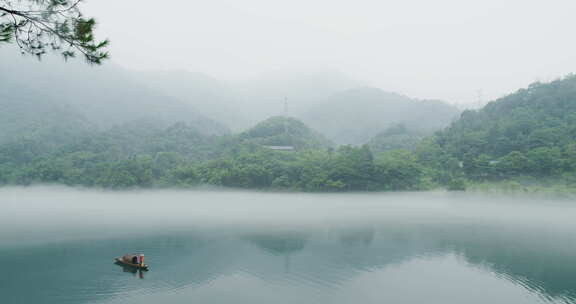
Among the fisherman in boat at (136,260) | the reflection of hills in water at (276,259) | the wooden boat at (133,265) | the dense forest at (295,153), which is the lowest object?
the reflection of hills in water at (276,259)

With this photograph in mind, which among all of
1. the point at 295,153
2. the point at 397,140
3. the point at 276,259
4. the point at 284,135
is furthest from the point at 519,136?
the point at 276,259

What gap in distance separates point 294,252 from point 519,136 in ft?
104

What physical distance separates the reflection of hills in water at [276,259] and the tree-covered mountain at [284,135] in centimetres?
3752

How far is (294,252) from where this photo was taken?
16.2m

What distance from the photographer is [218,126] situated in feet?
258

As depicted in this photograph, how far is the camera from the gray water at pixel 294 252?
11.3m

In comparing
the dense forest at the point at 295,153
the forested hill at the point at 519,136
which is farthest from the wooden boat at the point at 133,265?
the forested hill at the point at 519,136

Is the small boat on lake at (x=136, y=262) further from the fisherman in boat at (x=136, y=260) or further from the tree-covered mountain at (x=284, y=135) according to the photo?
the tree-covered mountain at (x=284, y=135)

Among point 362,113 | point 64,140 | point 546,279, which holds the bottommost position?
point 546,279

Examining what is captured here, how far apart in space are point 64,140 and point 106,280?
51.1 metres

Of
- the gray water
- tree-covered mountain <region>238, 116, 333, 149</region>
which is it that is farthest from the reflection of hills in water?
tree-covered mountain <region>238, 116, 333, 149</region>

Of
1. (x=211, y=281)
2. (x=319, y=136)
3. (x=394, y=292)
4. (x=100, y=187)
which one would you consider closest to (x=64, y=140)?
(x=100, y=187)

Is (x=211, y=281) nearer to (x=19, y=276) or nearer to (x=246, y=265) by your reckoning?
(x=246, y=265)

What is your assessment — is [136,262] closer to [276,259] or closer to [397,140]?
[276,259]
